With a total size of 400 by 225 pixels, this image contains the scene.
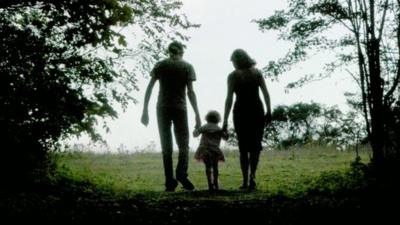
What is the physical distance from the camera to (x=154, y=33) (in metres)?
8.76

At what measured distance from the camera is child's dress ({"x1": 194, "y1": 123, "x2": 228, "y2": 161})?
25.4ft

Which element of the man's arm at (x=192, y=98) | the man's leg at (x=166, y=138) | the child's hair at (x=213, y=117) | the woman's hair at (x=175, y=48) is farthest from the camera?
the woman's hair at (x=175, y=48)

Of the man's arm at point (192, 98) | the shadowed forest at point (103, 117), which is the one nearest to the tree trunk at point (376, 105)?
the shadowed forest at point (103, 117)

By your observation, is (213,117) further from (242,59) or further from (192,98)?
(242,59)

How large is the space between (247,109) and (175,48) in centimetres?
161

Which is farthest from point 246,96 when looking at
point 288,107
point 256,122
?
point 288,107

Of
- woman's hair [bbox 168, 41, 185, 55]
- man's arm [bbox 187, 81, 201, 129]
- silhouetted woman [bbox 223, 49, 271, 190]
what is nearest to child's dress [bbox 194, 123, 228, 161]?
silhouetted woman [bbox 223, 49, 271, 190]

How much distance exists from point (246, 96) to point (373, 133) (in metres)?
2.02

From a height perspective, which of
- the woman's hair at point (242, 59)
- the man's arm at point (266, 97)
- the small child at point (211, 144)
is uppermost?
the woman's hair at point (242, 59)

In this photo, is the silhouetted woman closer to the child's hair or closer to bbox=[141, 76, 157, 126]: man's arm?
the child's hair

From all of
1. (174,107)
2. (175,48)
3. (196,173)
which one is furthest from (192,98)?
(196,173)

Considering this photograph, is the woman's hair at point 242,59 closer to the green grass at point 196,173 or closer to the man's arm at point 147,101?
the man's arm at point 147,101

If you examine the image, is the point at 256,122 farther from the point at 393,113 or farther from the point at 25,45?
the point at 25,45

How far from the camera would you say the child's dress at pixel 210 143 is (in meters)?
7.75
